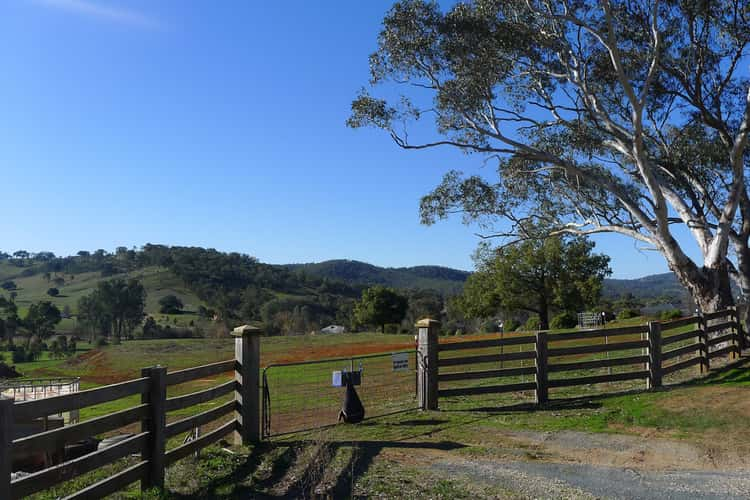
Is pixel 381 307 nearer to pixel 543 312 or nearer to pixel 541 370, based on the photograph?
pixel 543 312

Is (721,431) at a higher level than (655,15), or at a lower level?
lower

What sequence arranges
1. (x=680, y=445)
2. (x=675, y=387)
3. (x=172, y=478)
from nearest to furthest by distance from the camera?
(x=172, y=478), (x=680, y=445), (x=675, y=387)

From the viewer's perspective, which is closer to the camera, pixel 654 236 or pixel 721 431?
pixel 721 431

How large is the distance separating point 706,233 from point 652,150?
16.9 feet

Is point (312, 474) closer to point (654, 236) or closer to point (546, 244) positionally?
point (654, 236)

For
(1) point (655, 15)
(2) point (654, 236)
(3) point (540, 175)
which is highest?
(1) point (655, 15)

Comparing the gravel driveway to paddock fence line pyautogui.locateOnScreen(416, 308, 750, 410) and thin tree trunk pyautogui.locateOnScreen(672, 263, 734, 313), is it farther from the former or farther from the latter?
thin tree trunk pyautogui.locateOnScreen(672, 263, 734, 313)

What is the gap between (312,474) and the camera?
6531 millimetres

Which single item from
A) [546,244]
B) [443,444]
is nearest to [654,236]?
[443,444]

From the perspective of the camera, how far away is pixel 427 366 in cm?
1145

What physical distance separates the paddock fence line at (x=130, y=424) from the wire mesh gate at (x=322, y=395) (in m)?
0.78

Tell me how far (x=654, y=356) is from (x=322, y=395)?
29.0ft

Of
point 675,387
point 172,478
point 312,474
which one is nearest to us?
point 312,474

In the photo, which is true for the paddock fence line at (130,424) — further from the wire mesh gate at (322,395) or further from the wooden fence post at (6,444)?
the wire mesh gate at (322,395)
